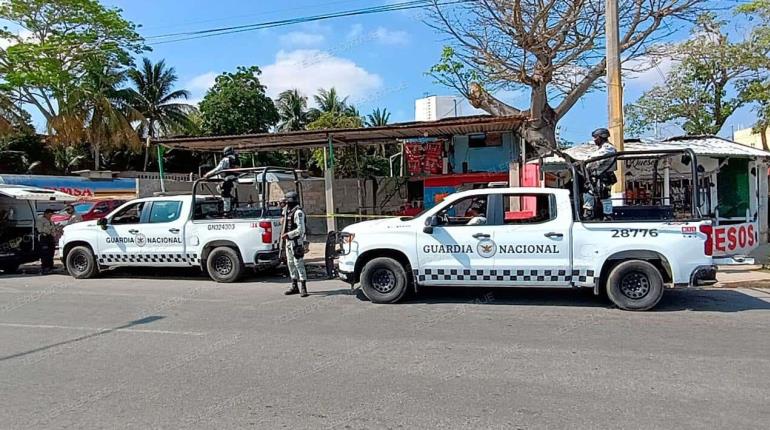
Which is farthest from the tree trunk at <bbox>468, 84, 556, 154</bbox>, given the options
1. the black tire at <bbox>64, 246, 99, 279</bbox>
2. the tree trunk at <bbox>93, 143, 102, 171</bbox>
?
the tree trunk at <bbox>93, 143, 102, 171</bbox>

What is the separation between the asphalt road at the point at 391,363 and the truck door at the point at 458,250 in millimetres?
450

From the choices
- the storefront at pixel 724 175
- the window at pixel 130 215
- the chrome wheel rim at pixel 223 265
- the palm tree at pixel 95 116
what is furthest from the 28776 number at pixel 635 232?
the palm tree at pixel 95 116

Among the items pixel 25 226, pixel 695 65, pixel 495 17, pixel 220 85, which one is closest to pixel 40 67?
pixel 220 85

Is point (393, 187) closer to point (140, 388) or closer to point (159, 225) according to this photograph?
point (159, 225)

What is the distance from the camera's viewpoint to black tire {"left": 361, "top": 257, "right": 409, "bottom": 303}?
8.49 metres

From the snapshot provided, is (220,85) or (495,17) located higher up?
(220,85)

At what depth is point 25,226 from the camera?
46.5ft

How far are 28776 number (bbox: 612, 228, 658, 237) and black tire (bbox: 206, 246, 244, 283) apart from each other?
6.91 meters

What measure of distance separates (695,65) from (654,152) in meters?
20.5

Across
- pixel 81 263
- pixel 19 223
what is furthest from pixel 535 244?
pixel 19 223

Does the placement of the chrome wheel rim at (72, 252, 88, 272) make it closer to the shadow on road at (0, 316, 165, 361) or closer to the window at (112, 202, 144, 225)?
the window at (112, 202, 144, 225)

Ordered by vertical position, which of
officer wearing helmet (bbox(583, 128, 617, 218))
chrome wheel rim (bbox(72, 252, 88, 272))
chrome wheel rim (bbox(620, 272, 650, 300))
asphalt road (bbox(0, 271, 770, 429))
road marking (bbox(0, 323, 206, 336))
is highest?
officer wearing helmet (bbox(583, 128, 617, 218))

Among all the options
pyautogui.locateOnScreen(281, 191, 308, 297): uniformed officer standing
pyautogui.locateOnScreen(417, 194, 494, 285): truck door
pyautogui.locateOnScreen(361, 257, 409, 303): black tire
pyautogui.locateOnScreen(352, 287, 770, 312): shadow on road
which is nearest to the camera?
pyautogui.locateOnScreen(352, 287, 770, 312): shadow on road

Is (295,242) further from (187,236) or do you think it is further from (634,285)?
(634,285)
